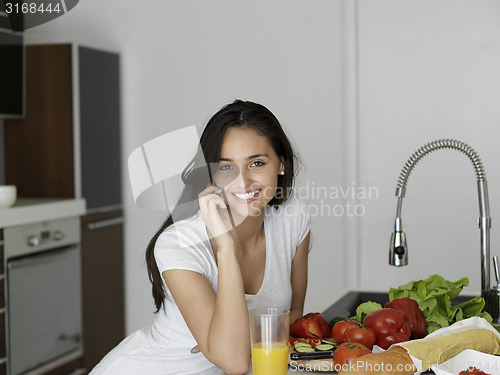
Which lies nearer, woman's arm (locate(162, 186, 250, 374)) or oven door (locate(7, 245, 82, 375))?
woman's arm (locate(162, 186, 250, 374))

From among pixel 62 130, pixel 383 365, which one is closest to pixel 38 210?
pixel 62 130

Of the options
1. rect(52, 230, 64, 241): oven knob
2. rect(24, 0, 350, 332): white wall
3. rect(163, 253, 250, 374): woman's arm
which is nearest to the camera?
rect(163, 253, 250, 374): woman's arm

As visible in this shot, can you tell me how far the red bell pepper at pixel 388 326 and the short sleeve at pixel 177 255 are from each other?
0.35 m

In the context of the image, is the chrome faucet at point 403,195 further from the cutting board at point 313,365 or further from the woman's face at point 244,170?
the cutting board at point 313,365

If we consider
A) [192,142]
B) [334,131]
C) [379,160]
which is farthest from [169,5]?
[379,160]

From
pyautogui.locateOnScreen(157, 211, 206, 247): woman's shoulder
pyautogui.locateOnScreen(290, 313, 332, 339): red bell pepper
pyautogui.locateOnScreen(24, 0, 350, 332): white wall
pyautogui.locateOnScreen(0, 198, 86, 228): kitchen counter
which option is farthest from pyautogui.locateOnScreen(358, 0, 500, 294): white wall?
pyautogui.locateOnScreen(290, 313, 332, 339): red bell pepper

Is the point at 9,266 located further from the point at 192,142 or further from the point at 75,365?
the point at 192,142

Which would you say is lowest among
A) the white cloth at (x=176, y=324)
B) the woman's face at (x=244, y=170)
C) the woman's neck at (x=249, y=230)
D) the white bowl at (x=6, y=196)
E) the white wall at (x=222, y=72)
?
the white cloth at (x=176, y=324)

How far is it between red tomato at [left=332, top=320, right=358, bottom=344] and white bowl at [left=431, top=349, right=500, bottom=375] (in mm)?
178

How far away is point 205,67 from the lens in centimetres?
331

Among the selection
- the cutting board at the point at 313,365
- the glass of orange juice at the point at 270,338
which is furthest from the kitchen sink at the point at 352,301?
the glass of orange juice at the point at 270,338

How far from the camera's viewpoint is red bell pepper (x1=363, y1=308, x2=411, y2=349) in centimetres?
110

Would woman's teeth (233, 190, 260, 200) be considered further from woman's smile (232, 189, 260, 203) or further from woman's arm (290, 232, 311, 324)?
woman's arm (290, 232, 311, 324)

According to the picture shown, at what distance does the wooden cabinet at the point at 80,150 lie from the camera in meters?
2.98
